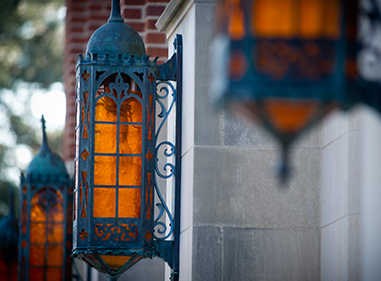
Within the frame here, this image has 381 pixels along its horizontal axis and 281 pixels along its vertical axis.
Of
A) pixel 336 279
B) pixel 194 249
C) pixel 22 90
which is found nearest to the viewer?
pixel 336 279

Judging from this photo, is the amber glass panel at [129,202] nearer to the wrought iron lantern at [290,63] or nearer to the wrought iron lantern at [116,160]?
the wrought iron lantern at [116,160]

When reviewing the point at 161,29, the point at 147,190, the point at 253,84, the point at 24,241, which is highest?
the point at 161,29

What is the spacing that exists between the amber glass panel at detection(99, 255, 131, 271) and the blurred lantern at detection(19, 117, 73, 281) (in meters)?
2.94

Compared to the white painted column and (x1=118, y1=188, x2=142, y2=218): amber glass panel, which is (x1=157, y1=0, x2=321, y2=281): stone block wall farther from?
the white painted column

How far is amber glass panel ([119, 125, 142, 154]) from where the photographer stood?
432 centimetres

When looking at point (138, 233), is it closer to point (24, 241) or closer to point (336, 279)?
point (336, 279)

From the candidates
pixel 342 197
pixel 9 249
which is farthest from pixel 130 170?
pixel 9 249

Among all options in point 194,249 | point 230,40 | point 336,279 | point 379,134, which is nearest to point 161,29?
point 194,249

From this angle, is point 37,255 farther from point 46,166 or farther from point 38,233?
point 46,166

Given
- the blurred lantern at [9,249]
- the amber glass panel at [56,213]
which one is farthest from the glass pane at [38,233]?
the blurred lantern at [9,249]

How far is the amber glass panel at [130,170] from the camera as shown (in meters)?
4.28

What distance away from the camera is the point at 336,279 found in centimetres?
380

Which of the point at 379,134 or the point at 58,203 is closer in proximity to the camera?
the point at 379,134

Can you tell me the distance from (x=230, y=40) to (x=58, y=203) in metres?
5.66
